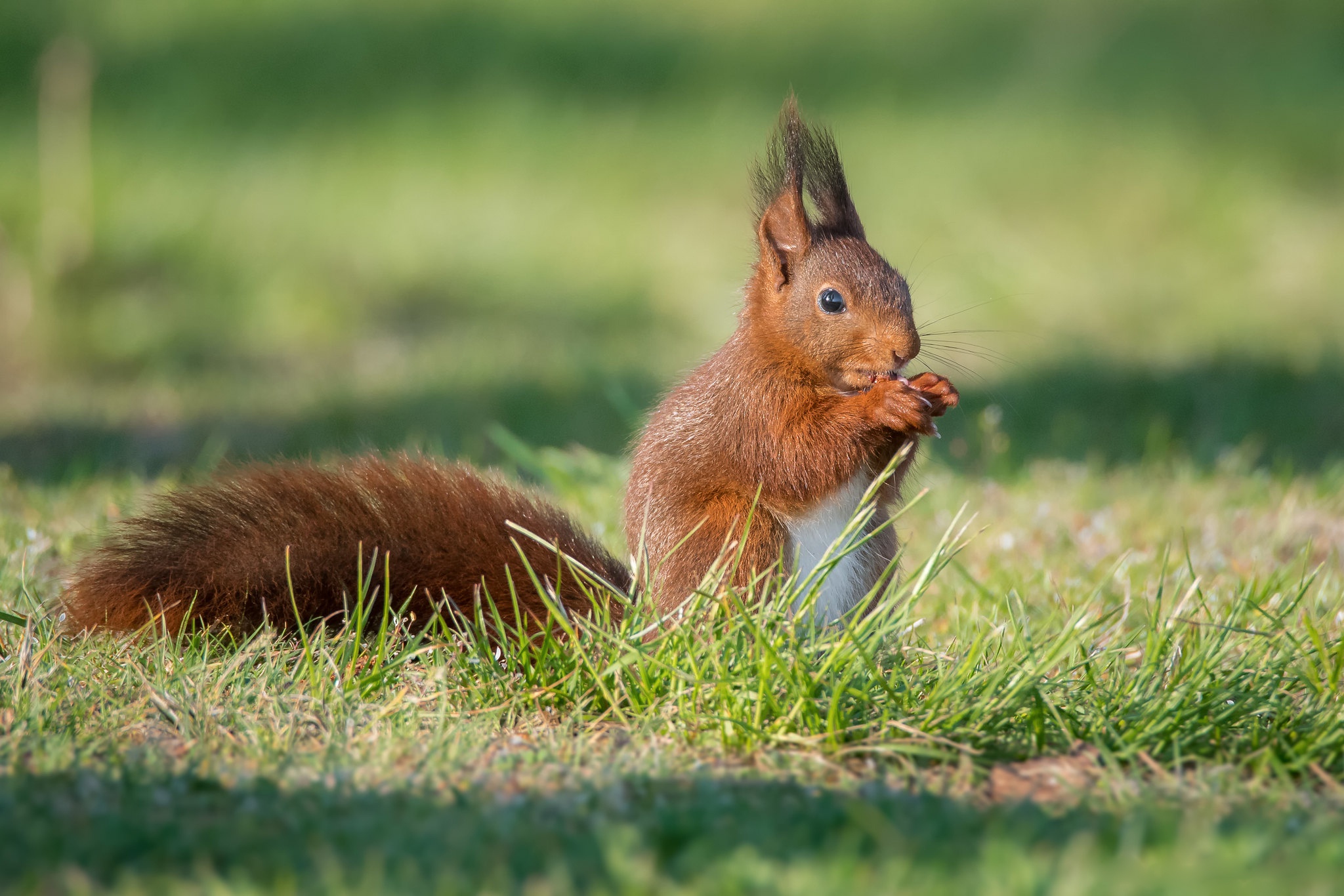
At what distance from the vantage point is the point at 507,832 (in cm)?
199

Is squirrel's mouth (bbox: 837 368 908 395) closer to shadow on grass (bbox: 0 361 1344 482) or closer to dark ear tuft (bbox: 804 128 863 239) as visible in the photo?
dark ear tuft (bbox: 804 128 863 239)

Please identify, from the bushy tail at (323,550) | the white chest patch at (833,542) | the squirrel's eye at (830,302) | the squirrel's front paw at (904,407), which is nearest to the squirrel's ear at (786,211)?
the squirrel's eye at (830,302)

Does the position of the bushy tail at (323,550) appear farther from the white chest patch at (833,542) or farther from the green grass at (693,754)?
the white chest patch at (833,542)

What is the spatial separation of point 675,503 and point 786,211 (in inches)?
27.6

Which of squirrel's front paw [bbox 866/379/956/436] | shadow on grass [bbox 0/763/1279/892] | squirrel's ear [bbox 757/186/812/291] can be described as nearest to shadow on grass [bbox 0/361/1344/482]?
squirrel's ear [bbox 757/186/812/291]

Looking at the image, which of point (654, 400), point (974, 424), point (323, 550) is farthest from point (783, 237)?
point (974, 424)

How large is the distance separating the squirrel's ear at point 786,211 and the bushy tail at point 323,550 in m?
0.73

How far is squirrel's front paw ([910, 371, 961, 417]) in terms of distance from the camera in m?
2.92

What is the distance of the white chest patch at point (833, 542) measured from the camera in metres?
3.00

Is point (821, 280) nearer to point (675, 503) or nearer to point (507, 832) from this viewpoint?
point (675, 503)

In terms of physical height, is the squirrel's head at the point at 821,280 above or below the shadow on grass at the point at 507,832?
above

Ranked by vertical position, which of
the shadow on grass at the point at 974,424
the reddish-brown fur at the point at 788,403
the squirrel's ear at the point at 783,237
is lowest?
the shadow on grass at the point at 974,424

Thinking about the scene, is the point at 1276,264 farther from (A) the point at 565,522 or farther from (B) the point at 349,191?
(A) the point at 565,522

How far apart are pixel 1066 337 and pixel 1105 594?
13.8 feet
